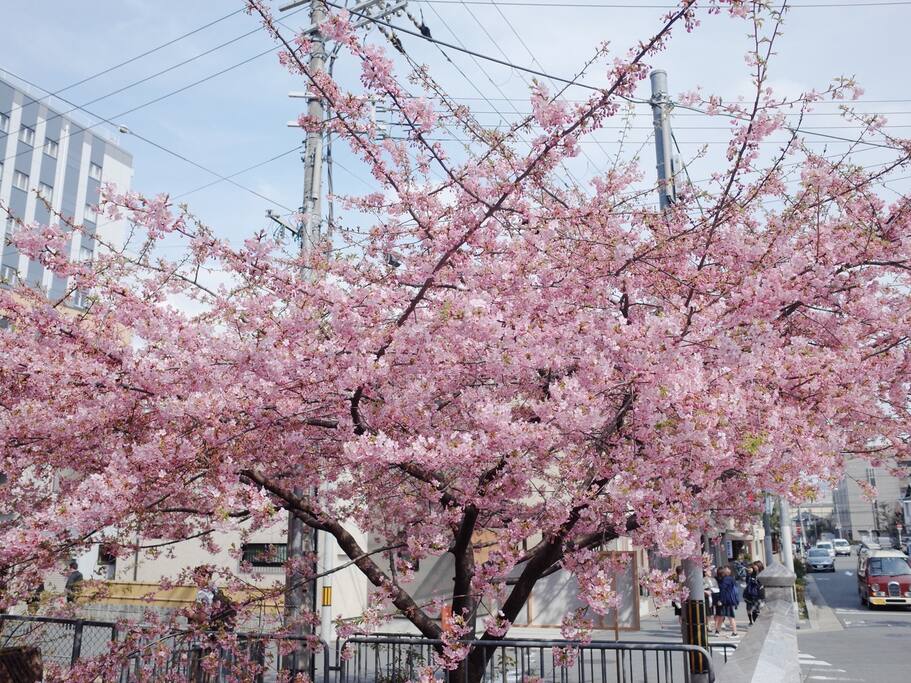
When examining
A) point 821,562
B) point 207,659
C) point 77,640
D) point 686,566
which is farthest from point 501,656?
point 821,562

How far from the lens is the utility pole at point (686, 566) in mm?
6500

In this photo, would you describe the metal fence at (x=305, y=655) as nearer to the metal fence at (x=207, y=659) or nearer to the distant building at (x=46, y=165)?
the metal fence at (x=207, y=659)

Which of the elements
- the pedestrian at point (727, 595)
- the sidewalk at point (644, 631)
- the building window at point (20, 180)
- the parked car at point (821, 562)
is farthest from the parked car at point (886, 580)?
the building window at point (20, 180)

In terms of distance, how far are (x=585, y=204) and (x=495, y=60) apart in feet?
13.6

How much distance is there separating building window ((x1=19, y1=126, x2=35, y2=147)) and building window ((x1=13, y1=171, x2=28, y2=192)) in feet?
7.00

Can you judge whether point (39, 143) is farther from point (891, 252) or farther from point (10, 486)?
point (891, 252)

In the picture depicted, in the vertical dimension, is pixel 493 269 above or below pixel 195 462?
above

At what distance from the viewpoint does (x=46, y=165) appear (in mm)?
49562

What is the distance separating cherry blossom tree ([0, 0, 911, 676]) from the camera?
5.28m

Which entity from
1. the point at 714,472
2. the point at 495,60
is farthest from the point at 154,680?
the point at 495,60

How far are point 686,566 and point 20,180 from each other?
172 ft

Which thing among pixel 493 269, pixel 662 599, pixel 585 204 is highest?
pixel 585 204

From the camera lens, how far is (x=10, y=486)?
7707mm

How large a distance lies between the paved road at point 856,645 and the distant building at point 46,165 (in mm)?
41326
